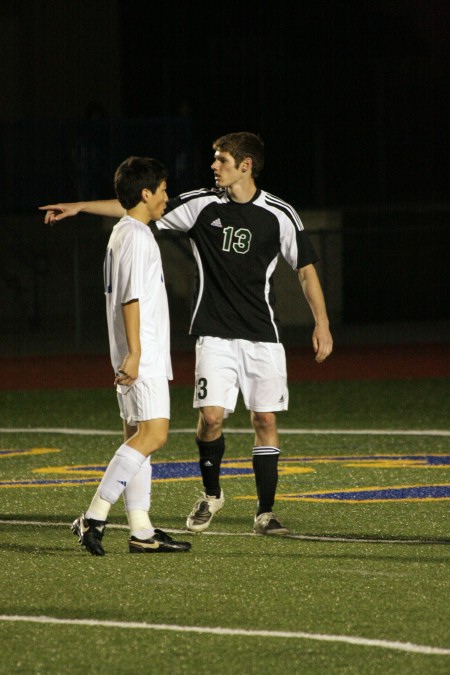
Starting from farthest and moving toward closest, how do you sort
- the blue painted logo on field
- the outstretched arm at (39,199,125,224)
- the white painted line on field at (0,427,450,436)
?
the white painted line on field at (0,427,450,436), the blue painted logo on field, the outstretched arm at (39,199,125,224)

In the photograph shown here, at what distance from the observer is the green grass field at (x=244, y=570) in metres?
5.29

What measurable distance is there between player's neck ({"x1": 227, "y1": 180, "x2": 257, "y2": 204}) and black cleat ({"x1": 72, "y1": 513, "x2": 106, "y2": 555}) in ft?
6.54

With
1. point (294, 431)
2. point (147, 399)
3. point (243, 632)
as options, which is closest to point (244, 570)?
point (147, 399)

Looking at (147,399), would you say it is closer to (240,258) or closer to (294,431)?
(240,258)

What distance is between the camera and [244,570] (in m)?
6.79

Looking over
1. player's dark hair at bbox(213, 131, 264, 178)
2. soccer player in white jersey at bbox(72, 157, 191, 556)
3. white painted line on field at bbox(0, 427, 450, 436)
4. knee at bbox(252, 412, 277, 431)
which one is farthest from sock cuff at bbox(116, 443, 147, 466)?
white painted line on field at bbox(0, 427, 450, 436)

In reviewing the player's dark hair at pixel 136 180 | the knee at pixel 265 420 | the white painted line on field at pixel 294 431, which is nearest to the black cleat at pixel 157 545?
the knee at pixel 265 420

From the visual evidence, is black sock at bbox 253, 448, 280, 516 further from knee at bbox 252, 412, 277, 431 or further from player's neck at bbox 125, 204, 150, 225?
player's neck at bbox 125, 204, 150, 225

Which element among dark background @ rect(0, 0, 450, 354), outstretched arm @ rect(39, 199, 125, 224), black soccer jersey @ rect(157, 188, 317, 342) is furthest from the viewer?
dark background @ rect(0, 0, 450, 354)

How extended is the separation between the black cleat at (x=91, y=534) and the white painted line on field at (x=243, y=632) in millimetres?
1250

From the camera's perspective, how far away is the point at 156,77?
29.0m

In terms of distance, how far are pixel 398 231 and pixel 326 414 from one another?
13638 mm

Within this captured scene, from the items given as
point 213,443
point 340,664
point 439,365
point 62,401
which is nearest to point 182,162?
point 439,365

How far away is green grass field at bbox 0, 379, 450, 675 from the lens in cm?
529
